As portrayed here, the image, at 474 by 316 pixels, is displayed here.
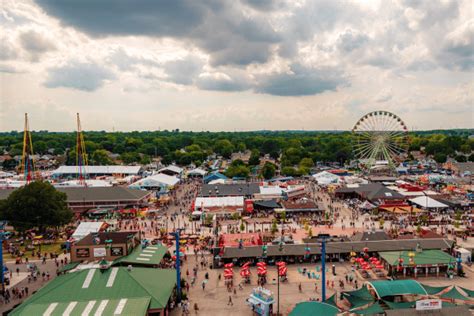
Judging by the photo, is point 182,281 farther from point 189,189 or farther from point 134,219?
point 189,189

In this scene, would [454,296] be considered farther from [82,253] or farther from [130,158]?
[130,158]

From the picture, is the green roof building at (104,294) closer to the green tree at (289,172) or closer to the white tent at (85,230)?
the white tent at (85,230)

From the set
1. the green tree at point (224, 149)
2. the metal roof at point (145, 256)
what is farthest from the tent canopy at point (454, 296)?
the green tree at point (224, 149)

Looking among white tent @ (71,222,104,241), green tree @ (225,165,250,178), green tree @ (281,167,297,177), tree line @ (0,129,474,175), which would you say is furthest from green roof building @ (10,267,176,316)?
green tree @ (281,167,297,177)

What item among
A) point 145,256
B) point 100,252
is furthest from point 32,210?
point 145,256

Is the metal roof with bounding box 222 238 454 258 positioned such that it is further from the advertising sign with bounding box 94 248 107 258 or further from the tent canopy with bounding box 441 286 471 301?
the advertising sign with bounding box 94 248 107 258
